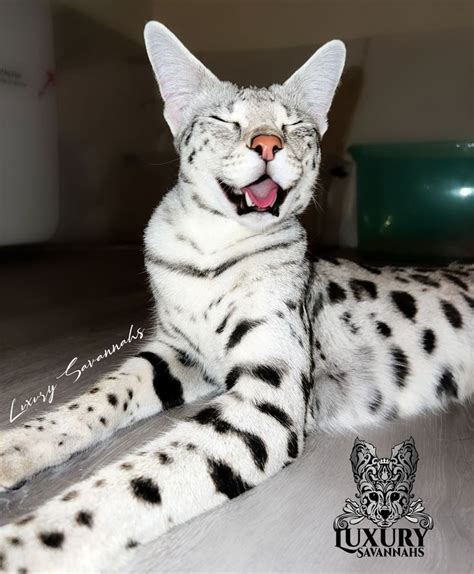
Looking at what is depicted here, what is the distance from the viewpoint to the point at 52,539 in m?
0.89

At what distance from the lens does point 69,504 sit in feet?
3.11

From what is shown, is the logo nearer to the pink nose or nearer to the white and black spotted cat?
the white and black spotted cat

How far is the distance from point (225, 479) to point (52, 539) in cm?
31

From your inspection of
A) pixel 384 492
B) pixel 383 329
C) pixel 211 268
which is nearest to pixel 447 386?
pixel 383 329

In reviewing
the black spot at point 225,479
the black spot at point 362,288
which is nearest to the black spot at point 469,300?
the black spot at point 362,288

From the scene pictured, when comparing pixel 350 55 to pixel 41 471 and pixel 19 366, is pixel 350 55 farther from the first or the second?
pixel 41 471

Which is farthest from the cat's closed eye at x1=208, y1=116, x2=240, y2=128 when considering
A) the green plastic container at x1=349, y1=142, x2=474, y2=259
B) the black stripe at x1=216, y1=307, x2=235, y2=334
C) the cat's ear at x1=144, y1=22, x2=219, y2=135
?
the green plastic container at x1=349, y1=142, x2=474, y2=259

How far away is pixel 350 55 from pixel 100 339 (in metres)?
3.34

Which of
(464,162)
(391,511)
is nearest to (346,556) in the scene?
(391,511)

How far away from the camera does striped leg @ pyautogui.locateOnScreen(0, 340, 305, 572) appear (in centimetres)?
89

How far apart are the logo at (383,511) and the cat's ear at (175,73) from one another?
100cm

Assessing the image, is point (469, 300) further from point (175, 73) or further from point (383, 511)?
point (175, 73)

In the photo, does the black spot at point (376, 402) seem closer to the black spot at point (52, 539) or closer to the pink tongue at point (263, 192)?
the pink tongue at point (263, 192)

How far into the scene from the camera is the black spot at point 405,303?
1.67 m
